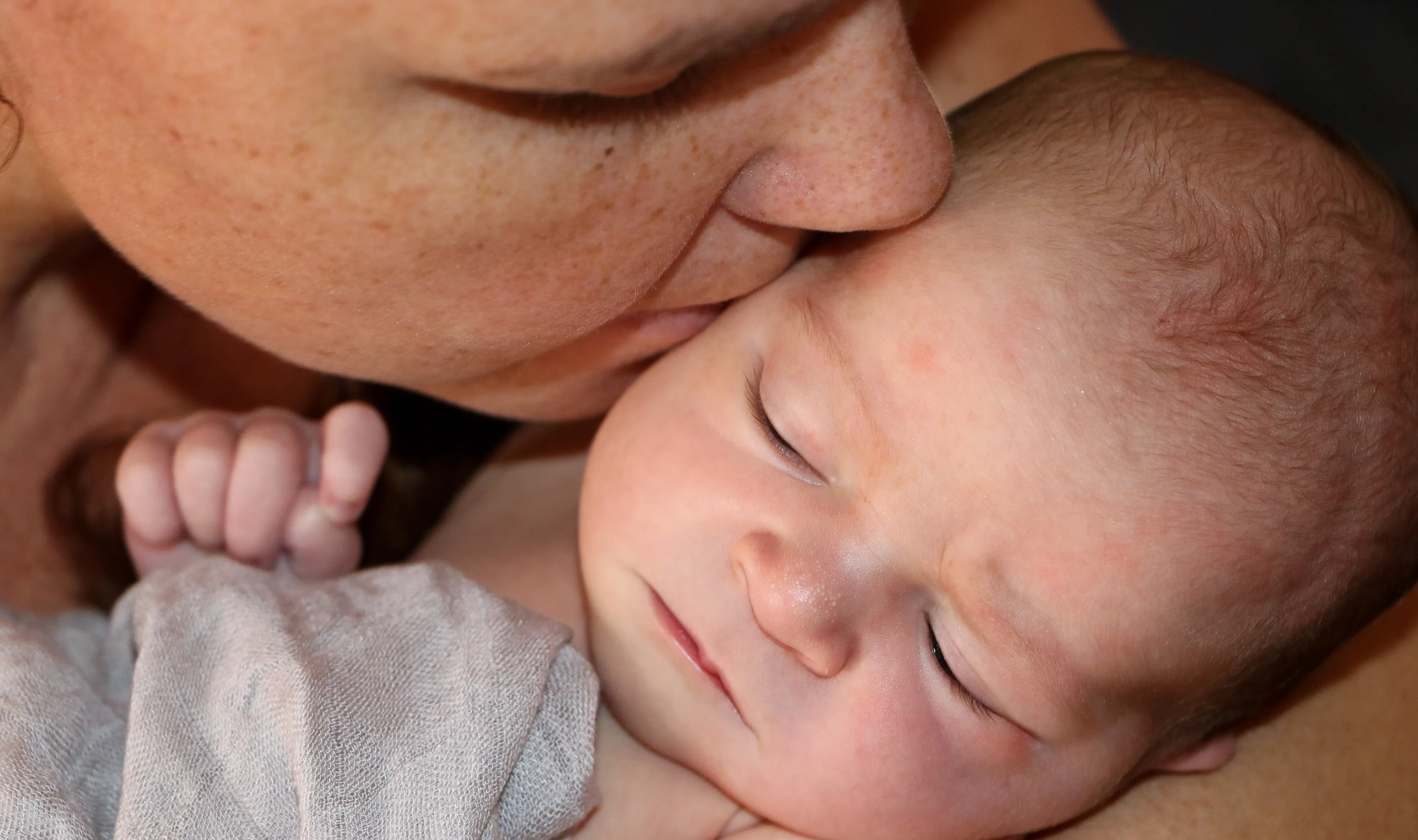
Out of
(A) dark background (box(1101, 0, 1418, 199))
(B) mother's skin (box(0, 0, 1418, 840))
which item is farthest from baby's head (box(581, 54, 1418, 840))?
(A) dark background (box(1101, 0, 1418, 199))

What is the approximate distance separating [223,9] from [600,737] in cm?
91

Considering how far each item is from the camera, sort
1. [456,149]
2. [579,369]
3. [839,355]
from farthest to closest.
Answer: [579,369] → [839,355] → [456,149]

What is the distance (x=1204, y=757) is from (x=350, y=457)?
105 centimetres

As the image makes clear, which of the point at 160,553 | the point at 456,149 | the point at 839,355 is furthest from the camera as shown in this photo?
the point at 160,553

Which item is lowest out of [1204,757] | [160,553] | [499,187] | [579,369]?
[1204,757]

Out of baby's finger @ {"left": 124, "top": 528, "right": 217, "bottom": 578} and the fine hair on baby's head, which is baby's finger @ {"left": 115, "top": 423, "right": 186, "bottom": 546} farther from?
the fine hair on baby's head

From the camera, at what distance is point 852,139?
41.4 inches

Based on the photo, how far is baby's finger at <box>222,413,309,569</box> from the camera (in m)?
1.42

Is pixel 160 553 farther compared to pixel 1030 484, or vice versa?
pixel 160 553

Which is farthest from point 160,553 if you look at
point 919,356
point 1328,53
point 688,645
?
point 1328,53

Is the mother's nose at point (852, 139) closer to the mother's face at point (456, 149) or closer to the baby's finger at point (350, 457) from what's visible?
the mother's face at point (456, 149)

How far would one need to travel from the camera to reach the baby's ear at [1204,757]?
142cm

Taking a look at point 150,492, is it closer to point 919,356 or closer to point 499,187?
point 499,187

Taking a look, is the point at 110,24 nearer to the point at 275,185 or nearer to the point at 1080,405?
the point at 275,185
